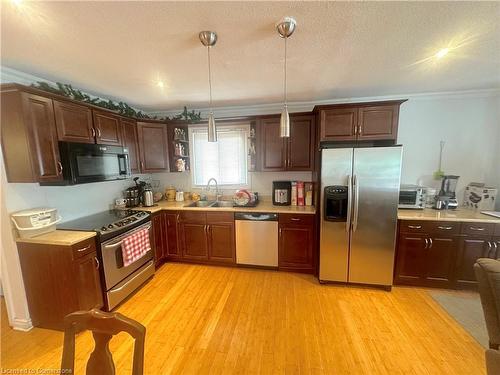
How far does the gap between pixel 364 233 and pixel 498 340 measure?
1.38 m

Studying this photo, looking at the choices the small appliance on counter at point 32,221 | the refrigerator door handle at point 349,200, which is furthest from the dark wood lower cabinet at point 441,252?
the small appliance on counter at point 32,221

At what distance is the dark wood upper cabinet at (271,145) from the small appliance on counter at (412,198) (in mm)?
1605

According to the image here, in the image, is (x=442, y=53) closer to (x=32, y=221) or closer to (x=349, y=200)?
(x=349, y=200)

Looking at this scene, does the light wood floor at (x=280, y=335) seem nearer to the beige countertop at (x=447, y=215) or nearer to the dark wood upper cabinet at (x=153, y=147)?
the beige countertop at (x=447, y=215)

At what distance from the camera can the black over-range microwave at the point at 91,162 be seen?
2.00 meters

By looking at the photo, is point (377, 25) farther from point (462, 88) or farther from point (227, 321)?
point (227, 321)

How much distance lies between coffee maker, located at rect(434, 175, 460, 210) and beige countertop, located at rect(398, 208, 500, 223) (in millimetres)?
95

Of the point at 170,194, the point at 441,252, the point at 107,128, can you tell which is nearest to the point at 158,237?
the point at 170,194

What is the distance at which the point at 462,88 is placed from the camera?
2.67 meters

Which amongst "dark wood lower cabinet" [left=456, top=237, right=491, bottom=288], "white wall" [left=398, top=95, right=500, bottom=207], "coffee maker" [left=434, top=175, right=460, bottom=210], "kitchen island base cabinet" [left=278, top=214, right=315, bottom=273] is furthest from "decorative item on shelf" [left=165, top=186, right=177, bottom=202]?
"dark wood lower cabinet" [left=456, top=237, right=491, bottom=288]

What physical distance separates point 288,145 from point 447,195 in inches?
88.4

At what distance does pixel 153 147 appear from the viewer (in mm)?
3232

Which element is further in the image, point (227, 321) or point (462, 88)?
point (462, 88)

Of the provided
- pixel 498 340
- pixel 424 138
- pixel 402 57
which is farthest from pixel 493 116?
pixel 498 340
